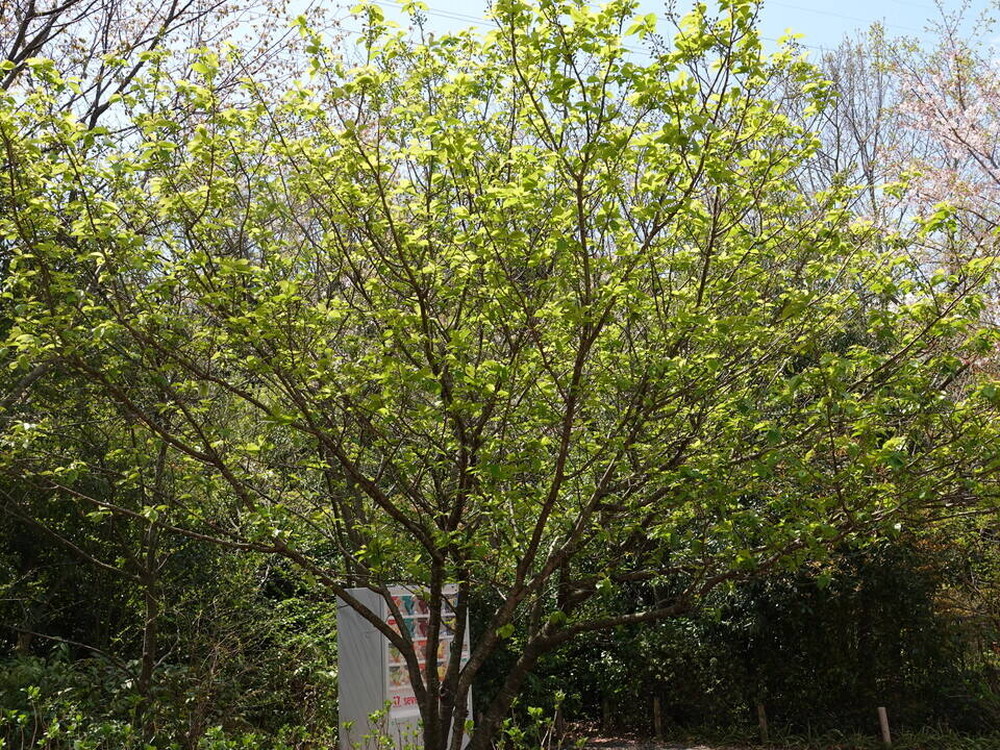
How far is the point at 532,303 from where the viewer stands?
3.55m

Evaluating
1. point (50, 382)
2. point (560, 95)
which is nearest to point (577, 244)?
point (560, 95)

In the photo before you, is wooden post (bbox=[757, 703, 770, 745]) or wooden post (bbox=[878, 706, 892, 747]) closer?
wooden post (bbox=[878, 706, 892, 747])

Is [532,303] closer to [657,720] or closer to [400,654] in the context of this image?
[400,654]

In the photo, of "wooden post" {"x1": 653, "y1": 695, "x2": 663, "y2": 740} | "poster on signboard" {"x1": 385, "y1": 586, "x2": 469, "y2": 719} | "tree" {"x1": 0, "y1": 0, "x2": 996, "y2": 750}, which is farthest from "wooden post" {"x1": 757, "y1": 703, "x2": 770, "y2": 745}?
"tree" {"x1": 0, "y1": 0, "x2": 996, "y2": 750}

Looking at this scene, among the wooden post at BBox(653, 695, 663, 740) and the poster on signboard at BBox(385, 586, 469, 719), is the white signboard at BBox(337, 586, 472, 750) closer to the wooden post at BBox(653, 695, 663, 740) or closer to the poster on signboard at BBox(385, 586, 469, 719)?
the poster on signboard at BBox(385, 586, 469, 719)

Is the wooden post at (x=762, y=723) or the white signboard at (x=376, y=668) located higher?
the white signboard at (x=376, y=668)

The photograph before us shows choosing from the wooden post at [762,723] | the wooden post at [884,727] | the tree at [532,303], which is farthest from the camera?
the wooden post at [762,723]

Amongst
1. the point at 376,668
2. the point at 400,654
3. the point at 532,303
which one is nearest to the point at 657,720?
the point at 400,654

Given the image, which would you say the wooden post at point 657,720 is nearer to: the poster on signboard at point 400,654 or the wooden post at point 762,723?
the wooden post at point 762,723

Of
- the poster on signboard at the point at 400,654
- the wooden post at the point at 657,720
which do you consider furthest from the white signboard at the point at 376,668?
the wooden post at the point at 657,720

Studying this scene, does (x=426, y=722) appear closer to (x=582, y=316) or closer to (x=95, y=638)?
(x=582, y=316)

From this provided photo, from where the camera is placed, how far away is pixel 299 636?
283 inches

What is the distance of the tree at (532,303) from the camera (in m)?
3.23

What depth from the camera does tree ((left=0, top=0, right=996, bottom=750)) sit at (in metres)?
3.23
